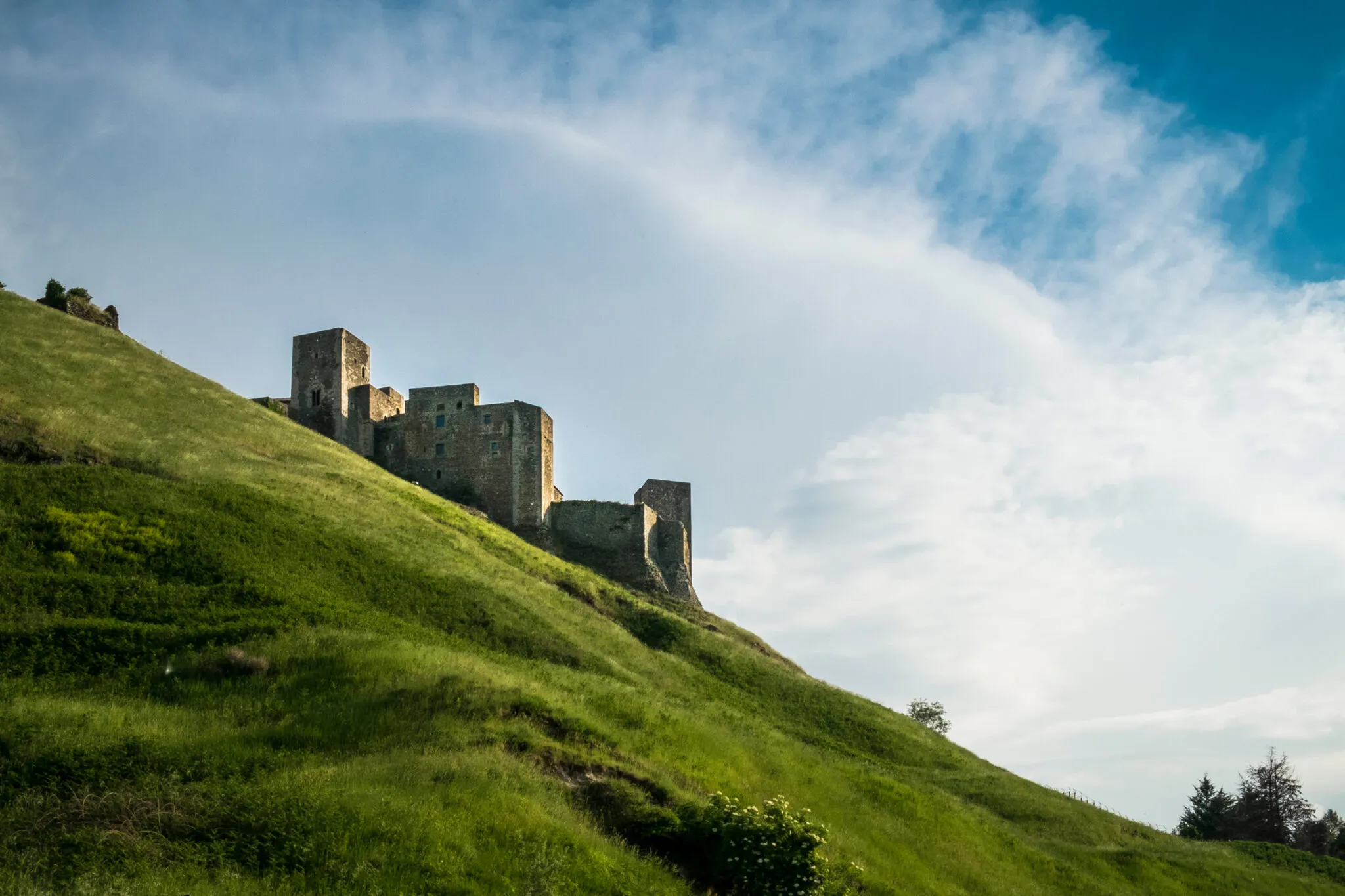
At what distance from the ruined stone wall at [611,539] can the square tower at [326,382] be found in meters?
14.2

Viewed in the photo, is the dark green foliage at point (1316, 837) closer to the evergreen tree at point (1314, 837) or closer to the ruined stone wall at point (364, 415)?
the evergreen tree at point (1314, 837)

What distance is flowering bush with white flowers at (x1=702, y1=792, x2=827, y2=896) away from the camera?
673 inches

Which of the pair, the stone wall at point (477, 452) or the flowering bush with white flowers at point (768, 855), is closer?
the flowering bush with white flowers at point (768, 855)

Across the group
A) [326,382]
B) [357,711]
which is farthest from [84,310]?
[357,711]

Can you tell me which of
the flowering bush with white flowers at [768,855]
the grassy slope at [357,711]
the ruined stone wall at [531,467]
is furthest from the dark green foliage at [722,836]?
the ruined stone wall at [531,467]

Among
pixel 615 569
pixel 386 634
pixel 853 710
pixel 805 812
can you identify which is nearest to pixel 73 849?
pixel 805 812

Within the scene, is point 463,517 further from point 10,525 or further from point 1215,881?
point 1215,881

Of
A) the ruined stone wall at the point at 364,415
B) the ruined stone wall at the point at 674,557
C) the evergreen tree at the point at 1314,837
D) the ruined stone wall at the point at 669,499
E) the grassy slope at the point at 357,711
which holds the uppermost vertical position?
the ruined stone wall at the point at 364,415

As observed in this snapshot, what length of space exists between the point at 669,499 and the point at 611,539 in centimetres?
963

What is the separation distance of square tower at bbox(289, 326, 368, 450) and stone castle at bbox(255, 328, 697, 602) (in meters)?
0.06

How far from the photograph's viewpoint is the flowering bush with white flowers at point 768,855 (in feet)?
56.1

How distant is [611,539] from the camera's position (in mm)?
60062

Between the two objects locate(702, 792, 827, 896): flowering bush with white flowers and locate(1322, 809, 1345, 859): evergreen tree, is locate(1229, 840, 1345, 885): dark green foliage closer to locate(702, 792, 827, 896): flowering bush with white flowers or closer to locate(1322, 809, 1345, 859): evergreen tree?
locate(1322, 809, 1345, 859): evergreen tree

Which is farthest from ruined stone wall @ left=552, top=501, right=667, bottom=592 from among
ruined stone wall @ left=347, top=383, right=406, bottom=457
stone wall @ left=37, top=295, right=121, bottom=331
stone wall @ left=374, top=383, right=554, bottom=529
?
stone wall @ left=37, top=295, right=121, bottom=331
